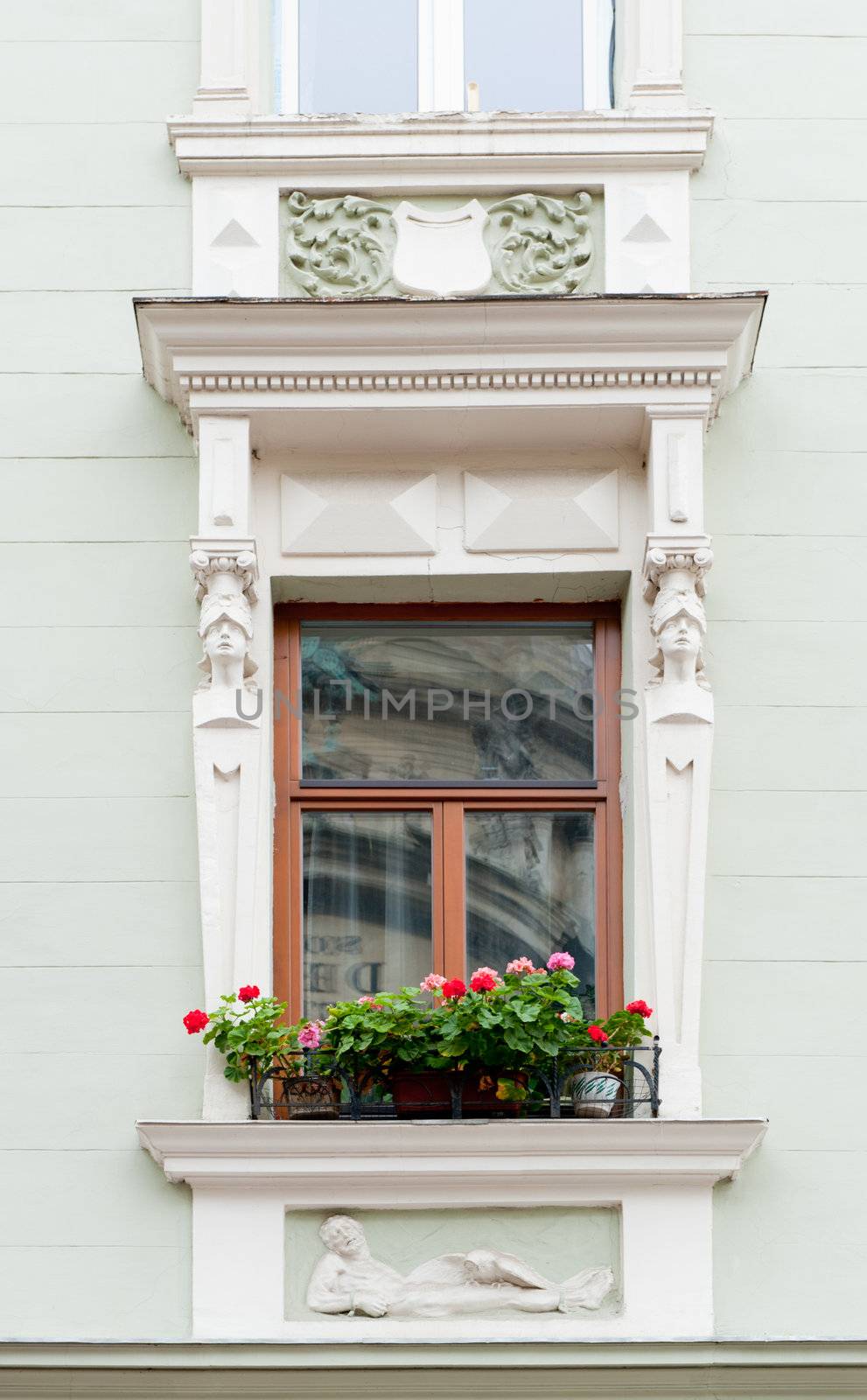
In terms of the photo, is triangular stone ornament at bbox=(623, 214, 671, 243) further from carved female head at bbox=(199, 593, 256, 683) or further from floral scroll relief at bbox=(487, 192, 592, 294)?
carved female head at bbox=(199, 593, 256, 683)

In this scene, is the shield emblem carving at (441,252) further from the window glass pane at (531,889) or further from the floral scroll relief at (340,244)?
the window glass pane at (531,889)

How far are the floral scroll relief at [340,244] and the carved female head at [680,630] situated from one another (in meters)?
1.60

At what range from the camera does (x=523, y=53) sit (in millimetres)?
9883

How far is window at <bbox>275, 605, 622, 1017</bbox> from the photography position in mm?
9062

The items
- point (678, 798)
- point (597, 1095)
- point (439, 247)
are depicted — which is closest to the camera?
point (597, 1095)

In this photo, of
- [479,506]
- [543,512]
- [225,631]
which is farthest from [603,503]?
[225,631]

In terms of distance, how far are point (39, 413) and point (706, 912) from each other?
9.78 ft

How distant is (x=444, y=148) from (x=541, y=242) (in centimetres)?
50

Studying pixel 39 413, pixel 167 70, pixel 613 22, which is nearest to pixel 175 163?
pixel 167 70

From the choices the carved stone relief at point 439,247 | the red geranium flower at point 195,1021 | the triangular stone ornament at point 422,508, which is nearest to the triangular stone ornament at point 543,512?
the triangular stone ornament at point 422,508

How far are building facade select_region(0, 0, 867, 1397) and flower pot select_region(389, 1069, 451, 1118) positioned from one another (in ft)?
0.16

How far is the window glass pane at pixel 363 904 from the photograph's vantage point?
9039mm

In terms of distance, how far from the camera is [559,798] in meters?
9.19

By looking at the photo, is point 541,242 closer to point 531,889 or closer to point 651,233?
point 651,233
